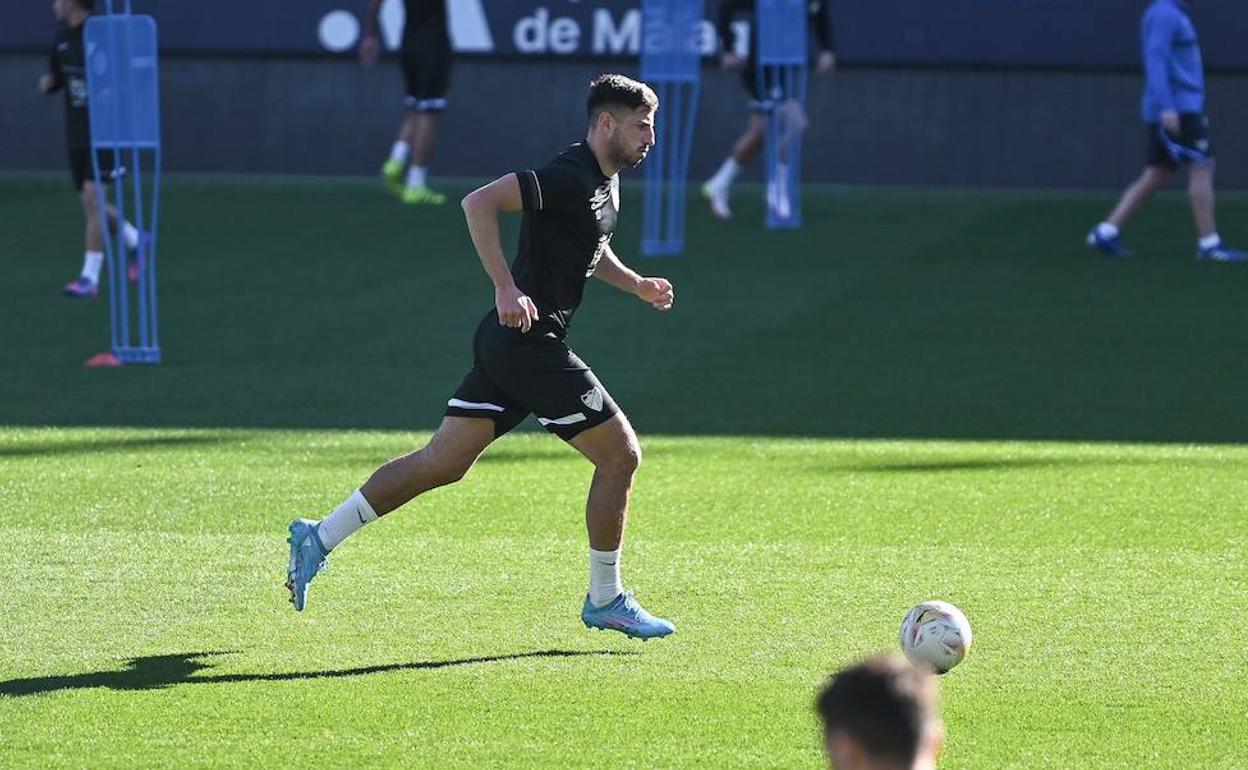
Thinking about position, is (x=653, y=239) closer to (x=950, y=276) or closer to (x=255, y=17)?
(x=950, y=276)

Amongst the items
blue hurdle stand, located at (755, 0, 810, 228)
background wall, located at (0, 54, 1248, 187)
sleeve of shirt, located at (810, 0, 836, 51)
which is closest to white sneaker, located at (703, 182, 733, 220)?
blue hurdle stand, located at (755, 0, 810, 228)

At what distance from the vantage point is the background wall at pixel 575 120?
2211cm

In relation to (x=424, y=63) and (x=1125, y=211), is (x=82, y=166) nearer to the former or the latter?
(x=424, y=63)

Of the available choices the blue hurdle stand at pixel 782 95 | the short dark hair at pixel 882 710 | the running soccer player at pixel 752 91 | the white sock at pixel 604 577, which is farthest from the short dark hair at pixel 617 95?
the running soccer player at pixel 752 91

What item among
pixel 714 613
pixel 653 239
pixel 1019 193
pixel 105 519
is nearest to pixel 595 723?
pixel 714 613

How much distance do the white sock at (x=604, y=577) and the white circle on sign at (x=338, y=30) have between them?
16.4 metres

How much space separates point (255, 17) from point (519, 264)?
53.7 feet

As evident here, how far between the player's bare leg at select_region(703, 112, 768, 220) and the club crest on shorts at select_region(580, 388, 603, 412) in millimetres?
13078

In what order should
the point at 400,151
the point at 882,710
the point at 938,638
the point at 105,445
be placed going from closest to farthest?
the point at 882,710 < the point at 938,638 < the point at 105,445 < the point at 400,151

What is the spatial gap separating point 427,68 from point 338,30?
109 inches

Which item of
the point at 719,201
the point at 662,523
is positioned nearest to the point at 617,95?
the point at 662,523

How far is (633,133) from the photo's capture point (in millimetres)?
6918

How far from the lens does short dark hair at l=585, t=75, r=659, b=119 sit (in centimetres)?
686

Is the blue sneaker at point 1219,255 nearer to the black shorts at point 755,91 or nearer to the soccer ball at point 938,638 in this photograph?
the black shorts at point 755,91
